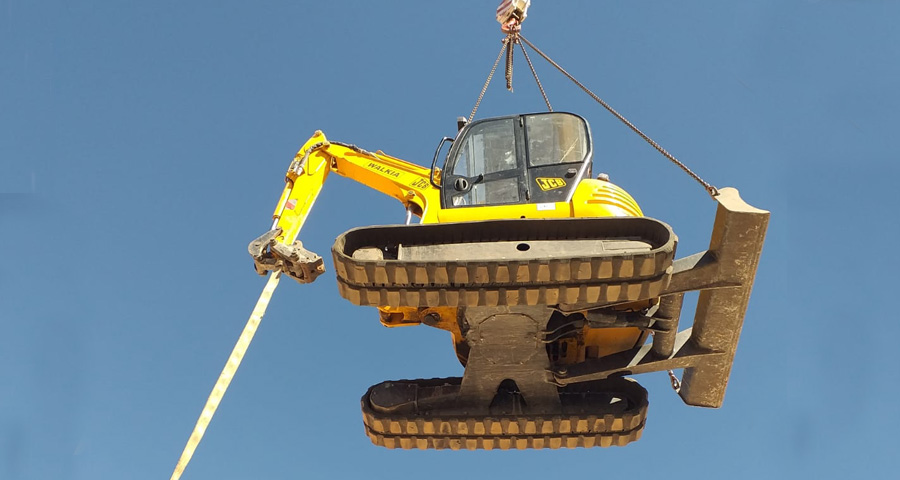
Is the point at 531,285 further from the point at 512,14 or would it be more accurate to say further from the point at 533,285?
the point at 512,14

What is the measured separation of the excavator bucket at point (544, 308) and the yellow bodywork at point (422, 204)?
0.30 m

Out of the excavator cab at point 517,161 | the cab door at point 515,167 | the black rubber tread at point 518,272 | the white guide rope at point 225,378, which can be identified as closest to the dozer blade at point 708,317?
the black rubber tread at point 518,272

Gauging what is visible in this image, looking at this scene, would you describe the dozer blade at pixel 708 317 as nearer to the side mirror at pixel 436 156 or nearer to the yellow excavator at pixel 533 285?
the yellow excavator at pixel 533 285

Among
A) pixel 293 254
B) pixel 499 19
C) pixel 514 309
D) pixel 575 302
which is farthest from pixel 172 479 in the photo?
pixel 499 19

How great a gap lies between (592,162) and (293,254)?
4.58m

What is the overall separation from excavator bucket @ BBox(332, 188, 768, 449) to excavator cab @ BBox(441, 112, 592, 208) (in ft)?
6.04

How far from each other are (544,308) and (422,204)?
142 inches

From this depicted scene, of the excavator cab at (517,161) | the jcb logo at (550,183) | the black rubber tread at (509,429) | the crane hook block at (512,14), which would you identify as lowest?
the black rubber tread at (509,429)

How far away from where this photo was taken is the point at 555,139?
12195 millimetres

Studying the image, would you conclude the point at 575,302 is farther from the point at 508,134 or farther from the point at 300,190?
the point at 300,190

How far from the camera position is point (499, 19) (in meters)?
13.8

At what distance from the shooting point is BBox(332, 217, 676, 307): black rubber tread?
29.0 feet

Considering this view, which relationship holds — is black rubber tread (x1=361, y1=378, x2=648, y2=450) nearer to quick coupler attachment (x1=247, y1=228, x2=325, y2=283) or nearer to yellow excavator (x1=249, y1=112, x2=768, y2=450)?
yellow excavator (x1=249, y1=112, x2=768, y2=450)

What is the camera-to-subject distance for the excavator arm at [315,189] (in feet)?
39.4
